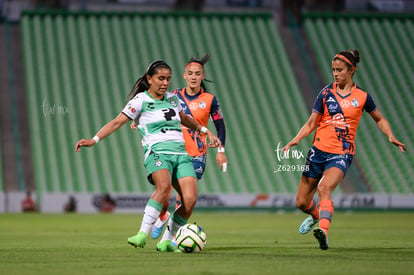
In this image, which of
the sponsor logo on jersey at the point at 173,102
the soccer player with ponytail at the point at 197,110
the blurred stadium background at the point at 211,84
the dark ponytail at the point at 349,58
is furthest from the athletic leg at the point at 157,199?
the blurred stadium background at the point at 211,84

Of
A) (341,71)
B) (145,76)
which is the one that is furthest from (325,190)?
(145,76)

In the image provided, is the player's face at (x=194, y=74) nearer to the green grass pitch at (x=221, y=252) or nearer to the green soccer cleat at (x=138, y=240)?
the green grass pitch at (x=221, y=252)

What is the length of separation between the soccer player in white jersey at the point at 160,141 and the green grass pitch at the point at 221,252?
0.63 metres

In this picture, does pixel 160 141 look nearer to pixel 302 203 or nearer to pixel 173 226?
pixel 173 226

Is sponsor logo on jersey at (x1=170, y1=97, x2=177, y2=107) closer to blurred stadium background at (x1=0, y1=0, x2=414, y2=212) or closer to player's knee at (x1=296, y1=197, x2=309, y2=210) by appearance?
player's knee at (x1=296, y1=197, x2=309, y2=210)

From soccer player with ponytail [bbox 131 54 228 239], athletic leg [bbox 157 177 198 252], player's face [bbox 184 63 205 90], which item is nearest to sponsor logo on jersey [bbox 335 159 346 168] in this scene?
soccer player with ponytail [bbox 131 54 228 239]

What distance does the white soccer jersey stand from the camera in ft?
33.7

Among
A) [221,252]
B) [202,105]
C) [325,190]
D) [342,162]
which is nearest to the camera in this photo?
[221,252]

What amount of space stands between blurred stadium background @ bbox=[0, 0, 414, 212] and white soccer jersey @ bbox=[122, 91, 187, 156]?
14922mm

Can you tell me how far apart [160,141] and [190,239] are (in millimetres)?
1283

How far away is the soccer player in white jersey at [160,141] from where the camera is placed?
10070mm

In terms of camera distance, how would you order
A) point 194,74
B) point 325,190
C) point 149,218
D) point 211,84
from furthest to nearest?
point 211,84, point 194,74, point 325,190, point 149,218

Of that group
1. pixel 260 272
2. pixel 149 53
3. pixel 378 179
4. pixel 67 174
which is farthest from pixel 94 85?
pixel 260 272

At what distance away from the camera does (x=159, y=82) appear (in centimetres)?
1037
